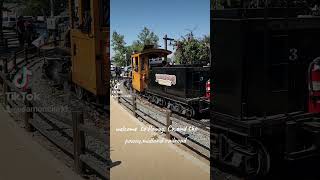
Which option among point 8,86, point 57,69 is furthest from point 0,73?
point 57,69

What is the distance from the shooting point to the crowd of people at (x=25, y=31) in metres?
4.11

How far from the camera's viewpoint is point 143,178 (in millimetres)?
3709

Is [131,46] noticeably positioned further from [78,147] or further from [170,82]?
[78,147]

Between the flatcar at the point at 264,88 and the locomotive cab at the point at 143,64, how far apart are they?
537mm

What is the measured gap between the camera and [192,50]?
3650mm

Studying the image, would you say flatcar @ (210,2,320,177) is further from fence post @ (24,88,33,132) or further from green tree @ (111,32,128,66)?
fence post @ (24,88,33,132)

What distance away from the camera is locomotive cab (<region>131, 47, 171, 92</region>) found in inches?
148

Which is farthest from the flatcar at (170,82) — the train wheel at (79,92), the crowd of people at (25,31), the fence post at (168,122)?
the crowd of people at (25,31)

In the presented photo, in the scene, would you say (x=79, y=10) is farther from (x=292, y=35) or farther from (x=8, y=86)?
(x=292, y=35)

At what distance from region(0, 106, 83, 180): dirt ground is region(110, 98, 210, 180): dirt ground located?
0.88 meters

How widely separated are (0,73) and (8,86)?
0.31 m

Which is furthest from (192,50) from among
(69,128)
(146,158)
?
(69,128)

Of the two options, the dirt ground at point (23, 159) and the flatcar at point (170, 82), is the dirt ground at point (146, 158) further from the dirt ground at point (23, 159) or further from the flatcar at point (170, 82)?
the dirt ground at point (23, 159)

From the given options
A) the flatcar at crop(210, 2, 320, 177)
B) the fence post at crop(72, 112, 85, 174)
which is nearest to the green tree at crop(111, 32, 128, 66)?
the flatcar at crop(210, 2, 320, 177)
